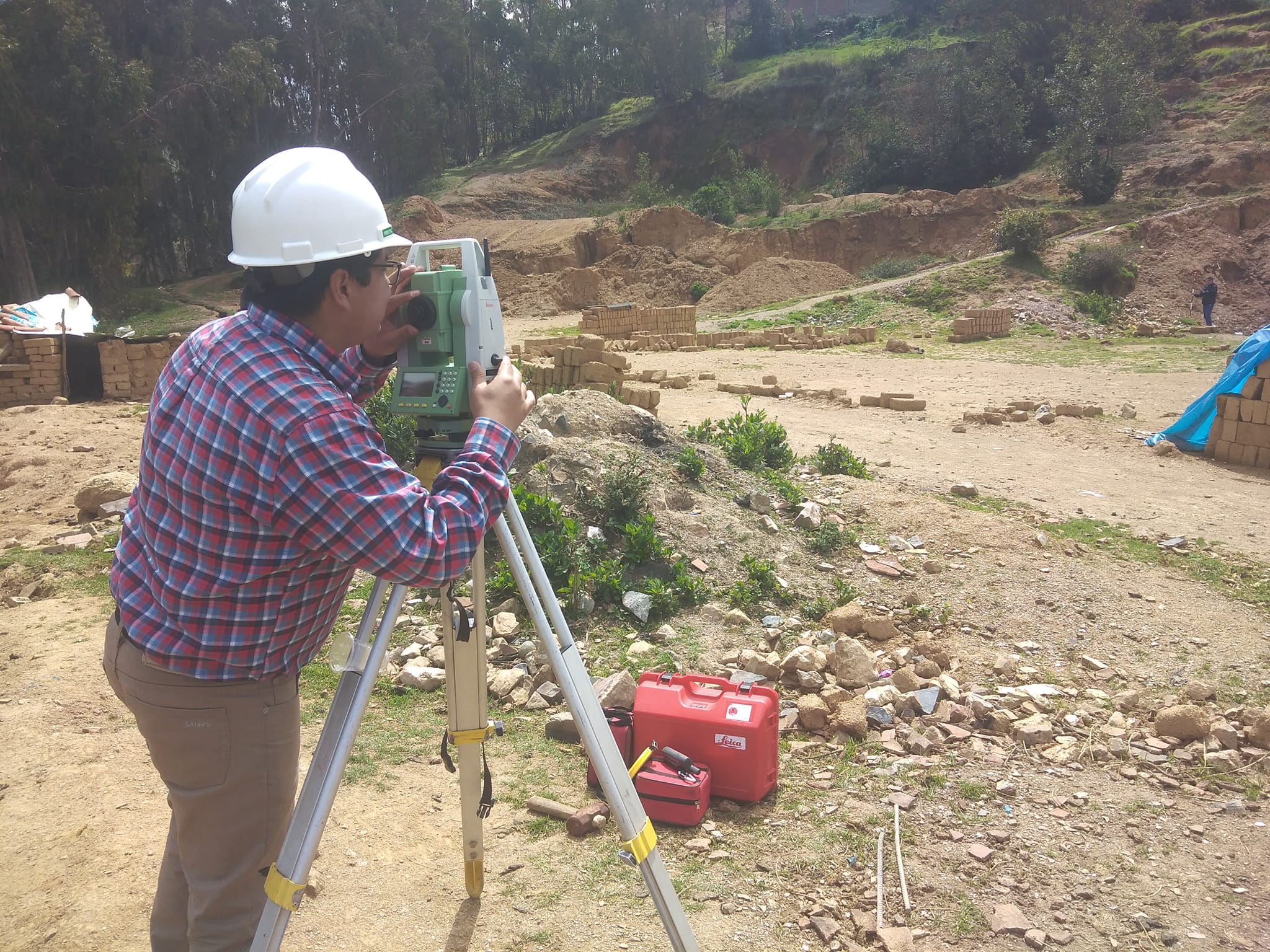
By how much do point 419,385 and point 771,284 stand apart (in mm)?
26330

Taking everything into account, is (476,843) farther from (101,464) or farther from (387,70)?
(387,70)

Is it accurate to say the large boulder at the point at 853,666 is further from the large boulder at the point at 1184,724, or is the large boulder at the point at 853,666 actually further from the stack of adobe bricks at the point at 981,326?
the stack of adobe bricks at the point at 981,326

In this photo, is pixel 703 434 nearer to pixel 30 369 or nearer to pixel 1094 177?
pixel 30 369

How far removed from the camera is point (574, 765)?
369cm

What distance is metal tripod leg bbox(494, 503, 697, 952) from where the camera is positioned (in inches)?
80.4

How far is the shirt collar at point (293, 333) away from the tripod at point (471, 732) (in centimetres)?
50

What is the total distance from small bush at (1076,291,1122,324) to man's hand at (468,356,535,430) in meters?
22.6

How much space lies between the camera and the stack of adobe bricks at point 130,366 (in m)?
12.6

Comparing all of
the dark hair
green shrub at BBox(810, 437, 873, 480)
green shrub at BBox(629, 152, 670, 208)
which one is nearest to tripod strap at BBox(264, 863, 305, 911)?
the dark hair

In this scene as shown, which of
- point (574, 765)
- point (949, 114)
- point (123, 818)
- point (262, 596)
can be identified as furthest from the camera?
point (949, 114)

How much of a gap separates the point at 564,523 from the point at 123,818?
2684mm

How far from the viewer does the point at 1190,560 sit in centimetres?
621

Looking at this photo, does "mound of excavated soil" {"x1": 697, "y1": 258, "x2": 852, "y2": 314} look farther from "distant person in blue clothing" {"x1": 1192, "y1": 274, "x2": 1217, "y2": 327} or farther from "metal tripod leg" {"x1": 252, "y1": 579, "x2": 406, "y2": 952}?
"metal tripod leg" {"x1": 252, "y1": 579, "x2": 406, "y2": 952}

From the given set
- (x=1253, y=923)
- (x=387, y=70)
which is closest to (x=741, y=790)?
(x=1253, y=923)
